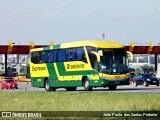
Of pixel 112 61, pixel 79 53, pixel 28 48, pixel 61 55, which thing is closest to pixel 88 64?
pixel 79 53

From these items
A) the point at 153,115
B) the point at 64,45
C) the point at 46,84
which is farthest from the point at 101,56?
the point at 153,115

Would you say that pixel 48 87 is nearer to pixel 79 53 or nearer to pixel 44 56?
pixel 44 56

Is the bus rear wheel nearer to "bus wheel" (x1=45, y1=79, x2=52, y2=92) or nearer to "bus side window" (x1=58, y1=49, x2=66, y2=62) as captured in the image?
"bus wheel" (x1=45, y1=79, x2=52, y2=92)

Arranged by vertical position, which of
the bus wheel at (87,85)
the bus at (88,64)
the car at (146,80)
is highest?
the bus at (88,64)

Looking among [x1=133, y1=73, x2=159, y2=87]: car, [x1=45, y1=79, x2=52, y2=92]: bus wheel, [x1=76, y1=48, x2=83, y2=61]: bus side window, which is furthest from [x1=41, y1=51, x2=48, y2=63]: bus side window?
[x1=133, y1=73, x2=159, y2=87]: car

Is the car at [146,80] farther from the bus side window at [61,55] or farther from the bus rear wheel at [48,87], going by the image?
the bus side window at [61,55]

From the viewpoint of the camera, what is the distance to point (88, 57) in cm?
3953

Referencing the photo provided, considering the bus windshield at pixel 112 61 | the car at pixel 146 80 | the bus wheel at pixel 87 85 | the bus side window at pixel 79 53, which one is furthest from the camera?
the car at pixel 146 80

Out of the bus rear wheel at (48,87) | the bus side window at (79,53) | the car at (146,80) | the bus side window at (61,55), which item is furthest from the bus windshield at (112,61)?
the car at (146,80)

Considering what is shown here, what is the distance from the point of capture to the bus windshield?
39094 mm

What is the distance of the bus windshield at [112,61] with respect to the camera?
39.1 metres

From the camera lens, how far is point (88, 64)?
39625mm

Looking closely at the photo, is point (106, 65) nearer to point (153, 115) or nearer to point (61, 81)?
point (61, 81)

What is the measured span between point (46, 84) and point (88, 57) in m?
6.51
